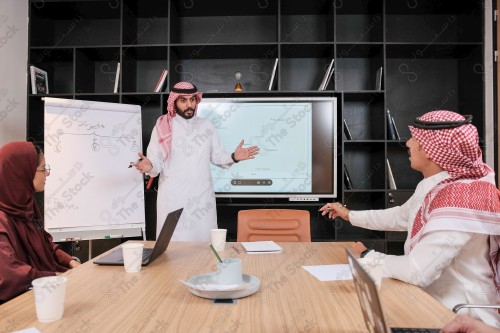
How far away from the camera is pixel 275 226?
8.08 ft

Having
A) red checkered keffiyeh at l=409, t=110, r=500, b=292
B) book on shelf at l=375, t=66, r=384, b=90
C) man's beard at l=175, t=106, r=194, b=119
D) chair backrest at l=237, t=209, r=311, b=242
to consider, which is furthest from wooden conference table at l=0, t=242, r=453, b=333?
book on shelf at l=375, t=66, r=384, b=90

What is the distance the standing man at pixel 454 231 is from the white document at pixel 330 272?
98 millimetres

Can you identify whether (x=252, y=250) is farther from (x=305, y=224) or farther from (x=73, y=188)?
(x=73, y=188)

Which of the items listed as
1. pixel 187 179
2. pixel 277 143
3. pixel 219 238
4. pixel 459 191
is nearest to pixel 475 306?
pixel 459 191

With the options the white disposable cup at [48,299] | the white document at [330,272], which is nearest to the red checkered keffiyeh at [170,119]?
the white document at [330,272]

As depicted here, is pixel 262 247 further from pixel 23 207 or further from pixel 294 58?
pixel 294 58

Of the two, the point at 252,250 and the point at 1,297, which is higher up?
the point at 252,250

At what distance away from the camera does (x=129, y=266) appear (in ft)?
5.02

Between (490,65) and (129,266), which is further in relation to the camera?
(490,65)

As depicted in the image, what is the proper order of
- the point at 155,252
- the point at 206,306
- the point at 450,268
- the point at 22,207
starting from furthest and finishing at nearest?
the point at 22,207 → the point at 155,252 → the point at 450,268 → the point at 206,306

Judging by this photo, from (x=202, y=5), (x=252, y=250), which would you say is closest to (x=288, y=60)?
(x=202, y=5)

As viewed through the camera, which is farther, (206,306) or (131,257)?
(131,257)

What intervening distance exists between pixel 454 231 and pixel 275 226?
3.97 feet

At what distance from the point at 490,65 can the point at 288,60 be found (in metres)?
1.77
